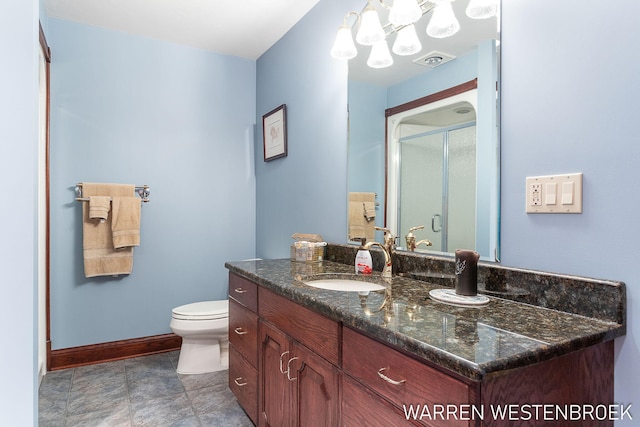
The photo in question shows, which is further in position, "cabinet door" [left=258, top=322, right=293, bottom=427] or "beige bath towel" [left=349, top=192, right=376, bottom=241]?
"beige bath towel" [left=349, top=192, right=376, bottom=241]

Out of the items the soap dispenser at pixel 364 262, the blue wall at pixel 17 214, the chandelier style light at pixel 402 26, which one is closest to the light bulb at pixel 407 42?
the chandelier style light at pixel 402 26

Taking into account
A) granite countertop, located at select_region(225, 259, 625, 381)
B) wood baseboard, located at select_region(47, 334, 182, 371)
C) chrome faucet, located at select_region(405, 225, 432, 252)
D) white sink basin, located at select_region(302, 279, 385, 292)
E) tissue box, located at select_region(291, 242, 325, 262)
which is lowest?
wood baseboard, located at select_region(47, 334, 182, 371)

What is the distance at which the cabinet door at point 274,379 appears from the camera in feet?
4.80

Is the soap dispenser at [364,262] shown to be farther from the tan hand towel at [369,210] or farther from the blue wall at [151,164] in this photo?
the blue wall at [151,164]

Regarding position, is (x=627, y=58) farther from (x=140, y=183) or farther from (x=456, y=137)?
(x=140, y=183)

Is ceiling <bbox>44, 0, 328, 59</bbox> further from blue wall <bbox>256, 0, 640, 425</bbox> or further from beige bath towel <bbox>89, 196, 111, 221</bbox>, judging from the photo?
blue wall <bbox>256, 0, 640, 425</bbox>

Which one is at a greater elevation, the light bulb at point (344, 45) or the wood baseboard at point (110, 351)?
the light bulb at point (344, 45)

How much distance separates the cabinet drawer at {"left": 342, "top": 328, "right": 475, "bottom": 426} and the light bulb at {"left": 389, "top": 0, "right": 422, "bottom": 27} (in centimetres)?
127

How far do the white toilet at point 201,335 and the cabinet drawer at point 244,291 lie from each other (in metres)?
0.50

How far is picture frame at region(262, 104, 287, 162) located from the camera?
107 inches

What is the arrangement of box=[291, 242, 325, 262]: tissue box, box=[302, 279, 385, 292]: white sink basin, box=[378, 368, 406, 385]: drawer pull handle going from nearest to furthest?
1. box=[378, 368, 406, 385]: drawer pull handle
2. box=[302, 279, 385, 292]: white sink basin
3. box=[291, 242, 325, 262]: tissue box

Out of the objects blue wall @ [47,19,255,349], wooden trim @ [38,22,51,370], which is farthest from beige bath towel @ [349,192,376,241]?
wooden trim @ [38,22,51,370]

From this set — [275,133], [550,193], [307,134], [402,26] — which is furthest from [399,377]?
[275,133]

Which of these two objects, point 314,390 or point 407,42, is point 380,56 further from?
point 314,390
